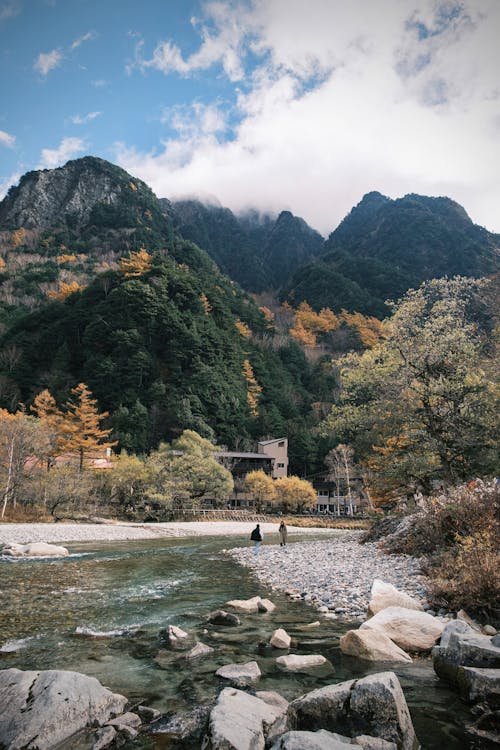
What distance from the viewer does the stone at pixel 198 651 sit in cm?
663

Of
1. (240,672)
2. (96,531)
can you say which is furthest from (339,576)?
(96,531)

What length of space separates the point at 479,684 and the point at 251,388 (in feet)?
263

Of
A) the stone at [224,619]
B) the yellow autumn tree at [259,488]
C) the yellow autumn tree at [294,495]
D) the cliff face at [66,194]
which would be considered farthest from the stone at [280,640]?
the cliff face at [66,194]

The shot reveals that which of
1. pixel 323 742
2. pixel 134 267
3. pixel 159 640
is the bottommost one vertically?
pixel 159 640

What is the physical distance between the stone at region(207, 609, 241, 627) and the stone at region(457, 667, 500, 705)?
467cm

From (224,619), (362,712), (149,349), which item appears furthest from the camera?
(149,349)

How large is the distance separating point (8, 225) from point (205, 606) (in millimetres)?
158491

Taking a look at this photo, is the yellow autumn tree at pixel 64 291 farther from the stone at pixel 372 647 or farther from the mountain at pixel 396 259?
the stone at pixel 372 647

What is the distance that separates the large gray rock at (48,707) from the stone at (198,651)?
5.87 feet

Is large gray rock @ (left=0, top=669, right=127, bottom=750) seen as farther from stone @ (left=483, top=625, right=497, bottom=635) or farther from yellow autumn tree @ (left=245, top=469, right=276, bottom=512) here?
yellow autumn tree @ (left=245, top=469, right=276, bottom=512)

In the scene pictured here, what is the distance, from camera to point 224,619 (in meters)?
8.63

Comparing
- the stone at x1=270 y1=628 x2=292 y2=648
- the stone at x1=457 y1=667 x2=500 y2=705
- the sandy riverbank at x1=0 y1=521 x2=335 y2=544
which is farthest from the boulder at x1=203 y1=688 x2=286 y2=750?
the sandy riverbank at x1=0 y1=521 x2=335 y2=544

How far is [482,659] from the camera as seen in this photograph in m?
4.96

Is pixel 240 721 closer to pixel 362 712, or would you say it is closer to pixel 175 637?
pixel 362 712
